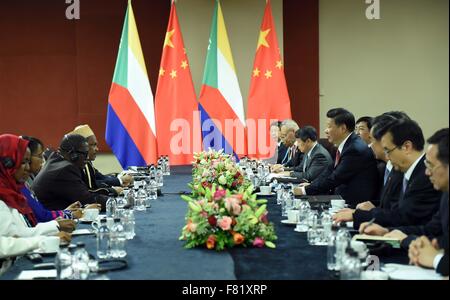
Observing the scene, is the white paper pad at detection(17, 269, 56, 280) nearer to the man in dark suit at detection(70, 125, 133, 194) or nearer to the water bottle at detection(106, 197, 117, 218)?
the water bottle at detection(106, 197, 117, 218)

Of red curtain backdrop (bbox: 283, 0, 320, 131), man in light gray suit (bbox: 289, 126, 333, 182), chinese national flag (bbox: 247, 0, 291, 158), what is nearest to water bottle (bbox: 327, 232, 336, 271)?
man in light gray suit (bbox: 289, 126, 333, 182)

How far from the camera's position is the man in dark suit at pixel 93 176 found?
17.9ft

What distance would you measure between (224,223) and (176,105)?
17.6 feet

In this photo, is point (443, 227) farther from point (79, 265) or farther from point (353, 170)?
point (353, 170)

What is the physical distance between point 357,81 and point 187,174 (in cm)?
297

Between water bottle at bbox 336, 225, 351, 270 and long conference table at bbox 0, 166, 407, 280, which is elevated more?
water bottle at bbox 336, 225, 351, 270

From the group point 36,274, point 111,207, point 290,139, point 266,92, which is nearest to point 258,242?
point 36,274

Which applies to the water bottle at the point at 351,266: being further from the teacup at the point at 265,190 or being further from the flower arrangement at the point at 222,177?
the teacup at the point at 265,190

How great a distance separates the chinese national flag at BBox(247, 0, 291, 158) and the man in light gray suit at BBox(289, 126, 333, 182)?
1854mm

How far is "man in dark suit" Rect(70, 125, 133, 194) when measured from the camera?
17.9 feet

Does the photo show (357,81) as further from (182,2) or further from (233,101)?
(182,2)

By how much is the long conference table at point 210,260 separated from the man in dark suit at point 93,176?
1975 mm

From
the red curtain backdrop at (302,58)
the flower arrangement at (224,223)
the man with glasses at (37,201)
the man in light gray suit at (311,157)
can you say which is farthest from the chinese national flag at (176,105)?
the flower arrangement at (224,223)

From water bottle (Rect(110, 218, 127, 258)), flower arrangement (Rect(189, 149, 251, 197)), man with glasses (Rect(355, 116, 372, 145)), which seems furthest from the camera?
man with glasses (Rect(355, 116, 372, 145))
